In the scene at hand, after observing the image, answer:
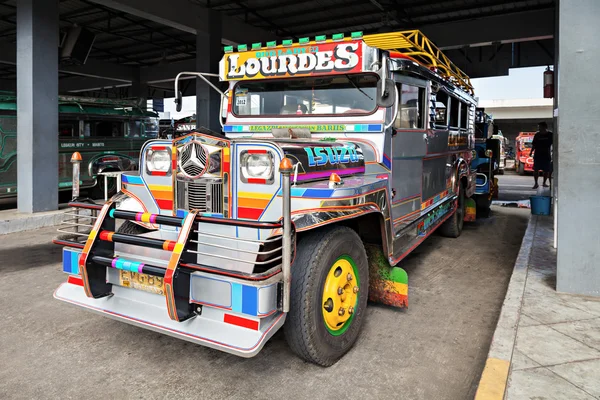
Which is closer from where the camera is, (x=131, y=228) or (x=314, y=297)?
(x=314, y=297)

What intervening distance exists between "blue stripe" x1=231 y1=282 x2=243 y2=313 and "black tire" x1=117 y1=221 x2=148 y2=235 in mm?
1523

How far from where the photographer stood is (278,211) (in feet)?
10.3

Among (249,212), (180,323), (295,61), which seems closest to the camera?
(180,323)

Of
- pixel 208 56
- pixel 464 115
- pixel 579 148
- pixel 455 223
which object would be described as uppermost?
pixel 208 56

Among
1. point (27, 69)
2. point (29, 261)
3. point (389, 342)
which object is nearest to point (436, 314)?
point (389, 342)

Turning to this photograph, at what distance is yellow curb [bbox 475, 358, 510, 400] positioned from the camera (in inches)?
98.1

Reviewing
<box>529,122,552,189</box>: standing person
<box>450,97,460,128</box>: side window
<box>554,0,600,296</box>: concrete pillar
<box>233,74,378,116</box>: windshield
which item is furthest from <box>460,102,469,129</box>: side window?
<box>529,122,552,189</box>: standing person

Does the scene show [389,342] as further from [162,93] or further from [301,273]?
[162,93]

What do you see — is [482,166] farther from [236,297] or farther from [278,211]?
[236,297]

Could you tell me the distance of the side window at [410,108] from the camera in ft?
14.3

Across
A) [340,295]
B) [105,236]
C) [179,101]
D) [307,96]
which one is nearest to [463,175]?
[307,96]

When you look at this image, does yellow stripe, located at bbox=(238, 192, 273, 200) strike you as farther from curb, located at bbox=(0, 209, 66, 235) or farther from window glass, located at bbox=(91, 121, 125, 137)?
window glass, located at bbox=(91, 121, 125, 137)

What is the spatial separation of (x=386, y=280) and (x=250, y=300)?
1.71m

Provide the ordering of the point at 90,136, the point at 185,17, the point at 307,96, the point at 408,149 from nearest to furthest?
the point at 307,96
the point at 408,149
the point at 90,136
the point at 185,17
